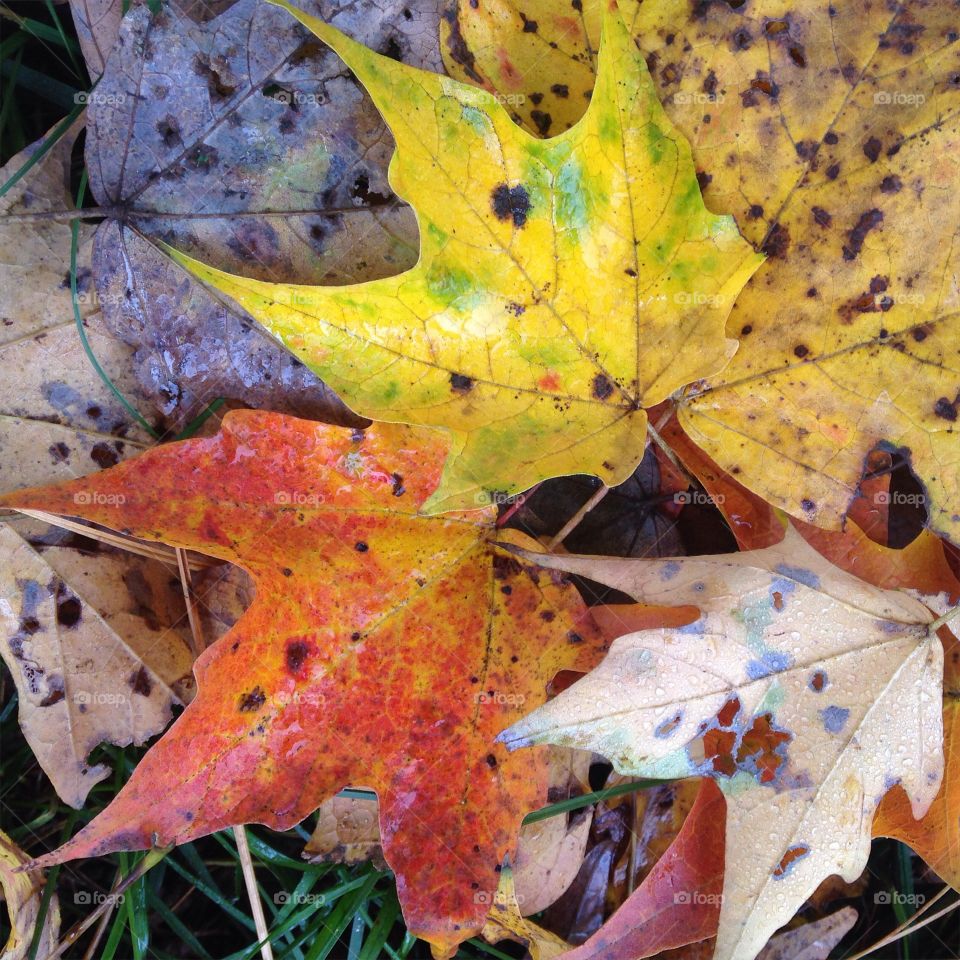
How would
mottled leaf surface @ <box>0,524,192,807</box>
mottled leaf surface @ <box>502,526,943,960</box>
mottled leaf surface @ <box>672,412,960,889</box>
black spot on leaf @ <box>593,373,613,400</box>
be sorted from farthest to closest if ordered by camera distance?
mottled leaf surface @ <box>0,524,192,807</box> → mottled leaf surface @ <box>672,412,960,889</box> → black spot on leaf @ <box>593,373,613,400</box> → mottled leaf surface @ <box>502,526,943,960</box>

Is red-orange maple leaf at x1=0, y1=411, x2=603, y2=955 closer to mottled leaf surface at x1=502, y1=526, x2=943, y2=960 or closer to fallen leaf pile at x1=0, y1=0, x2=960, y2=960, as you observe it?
fallen leaf pile at x1=0, y1=0, x2=960, y2=960

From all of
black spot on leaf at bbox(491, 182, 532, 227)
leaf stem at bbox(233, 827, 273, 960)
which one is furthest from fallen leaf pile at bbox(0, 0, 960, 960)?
leaf stem at bbox(233, 827, 273, 960)

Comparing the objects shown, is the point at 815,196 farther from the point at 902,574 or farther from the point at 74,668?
the point at 74,668

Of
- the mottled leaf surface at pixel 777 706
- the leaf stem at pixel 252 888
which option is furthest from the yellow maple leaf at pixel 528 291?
the leaf stem at pixel 252 888

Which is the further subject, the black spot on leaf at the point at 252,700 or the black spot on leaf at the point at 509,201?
the black spot on leaf at the point at 252,700

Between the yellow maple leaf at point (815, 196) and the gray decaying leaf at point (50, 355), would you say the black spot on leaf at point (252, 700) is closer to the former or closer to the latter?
the gray decaying leaf at point (50, 355)

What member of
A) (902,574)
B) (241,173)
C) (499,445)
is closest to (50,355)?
(241,173)
